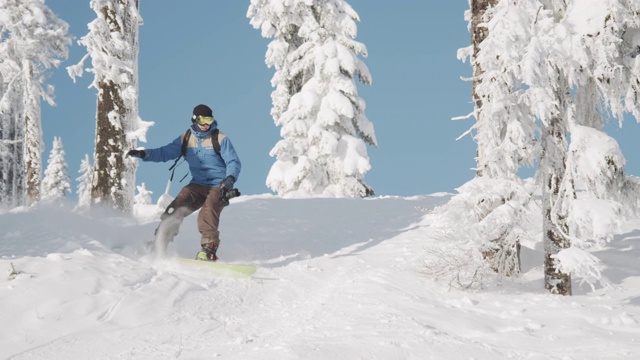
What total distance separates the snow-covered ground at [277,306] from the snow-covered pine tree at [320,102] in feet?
37.9

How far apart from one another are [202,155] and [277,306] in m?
3.21

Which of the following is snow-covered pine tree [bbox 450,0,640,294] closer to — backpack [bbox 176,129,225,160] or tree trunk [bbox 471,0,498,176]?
tree trunk [bbox 471,0,498,176]

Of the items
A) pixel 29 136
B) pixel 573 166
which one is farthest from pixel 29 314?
pixel 29 136

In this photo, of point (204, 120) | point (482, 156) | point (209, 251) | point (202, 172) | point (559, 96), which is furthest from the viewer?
point (202, 172)

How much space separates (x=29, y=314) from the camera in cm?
473

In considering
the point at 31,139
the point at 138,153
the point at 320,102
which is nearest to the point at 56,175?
the point at 31,139

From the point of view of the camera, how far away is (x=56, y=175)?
4084 cm

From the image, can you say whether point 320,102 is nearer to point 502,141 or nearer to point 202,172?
point 202,172

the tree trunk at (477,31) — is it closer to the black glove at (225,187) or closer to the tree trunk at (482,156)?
the tree trunk at (482,156)

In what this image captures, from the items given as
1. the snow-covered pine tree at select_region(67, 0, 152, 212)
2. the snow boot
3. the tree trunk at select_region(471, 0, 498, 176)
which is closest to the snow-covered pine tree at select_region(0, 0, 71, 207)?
the snow-covered pine tree at select_region(67, 0, 152, 212)

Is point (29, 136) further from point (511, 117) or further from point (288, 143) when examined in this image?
point (511, 117)

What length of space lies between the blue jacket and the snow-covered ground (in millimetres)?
1317

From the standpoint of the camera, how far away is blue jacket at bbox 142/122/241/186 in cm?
821

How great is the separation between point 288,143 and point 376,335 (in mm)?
16883
